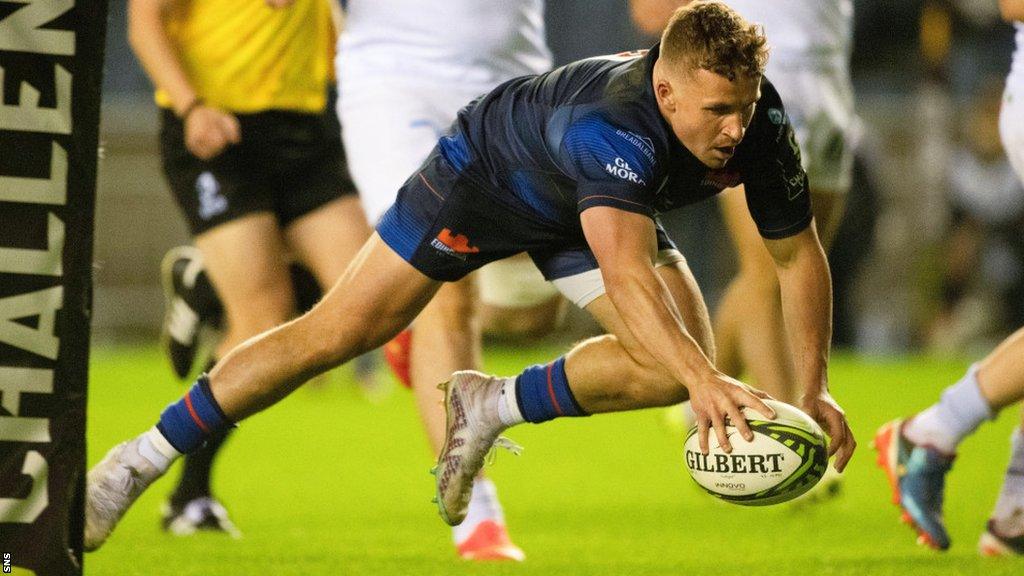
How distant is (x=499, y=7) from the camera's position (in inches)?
230

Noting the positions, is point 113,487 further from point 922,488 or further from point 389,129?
point 922,488

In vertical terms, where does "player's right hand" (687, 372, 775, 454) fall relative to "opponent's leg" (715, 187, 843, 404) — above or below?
above

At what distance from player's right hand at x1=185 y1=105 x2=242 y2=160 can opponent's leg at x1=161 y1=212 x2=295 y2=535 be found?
342mm

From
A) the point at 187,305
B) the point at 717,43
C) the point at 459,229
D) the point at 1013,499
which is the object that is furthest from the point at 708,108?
the point at 187,305

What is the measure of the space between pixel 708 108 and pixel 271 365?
1488 mm

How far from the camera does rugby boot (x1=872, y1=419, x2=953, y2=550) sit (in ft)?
17.2

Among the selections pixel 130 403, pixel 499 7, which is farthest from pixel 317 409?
pixel 499 7

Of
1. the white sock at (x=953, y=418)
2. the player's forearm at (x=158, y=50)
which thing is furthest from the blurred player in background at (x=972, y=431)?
the player's forearm at (x=158, y=50)

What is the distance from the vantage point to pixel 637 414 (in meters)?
11.0

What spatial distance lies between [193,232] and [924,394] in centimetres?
678

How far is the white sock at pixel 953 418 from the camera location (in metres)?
5.22

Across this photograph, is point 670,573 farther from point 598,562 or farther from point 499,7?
point 499,7

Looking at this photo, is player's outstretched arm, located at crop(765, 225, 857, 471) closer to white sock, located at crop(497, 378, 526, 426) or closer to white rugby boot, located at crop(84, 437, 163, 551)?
white sock, located at crop(497, 378, 526, 426)

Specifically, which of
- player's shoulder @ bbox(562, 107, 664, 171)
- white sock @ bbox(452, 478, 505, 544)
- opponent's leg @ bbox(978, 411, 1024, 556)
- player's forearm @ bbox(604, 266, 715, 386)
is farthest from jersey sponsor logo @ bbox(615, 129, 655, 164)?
opponent's leg @ bbox(978, 411, 1024, 556)
